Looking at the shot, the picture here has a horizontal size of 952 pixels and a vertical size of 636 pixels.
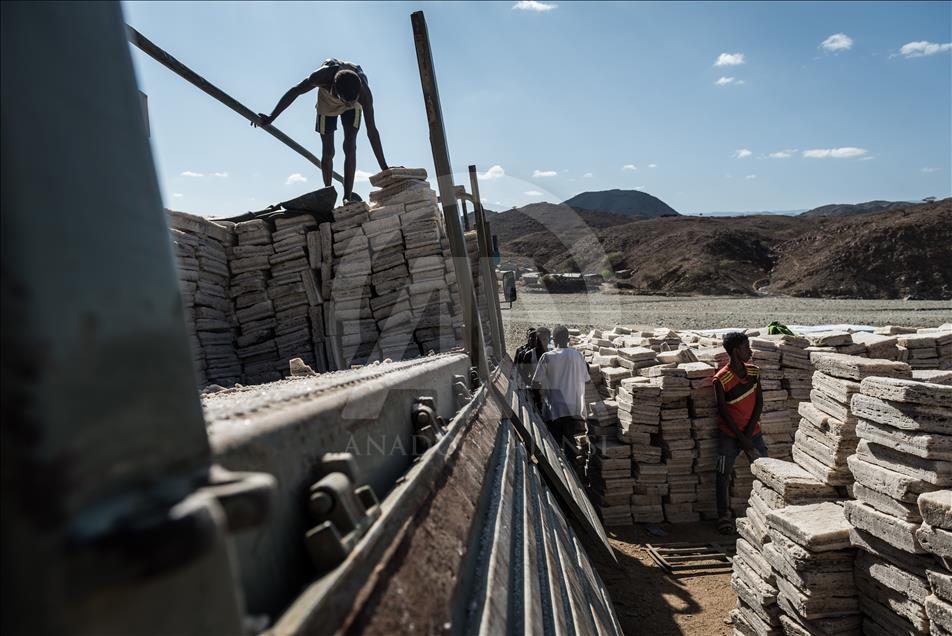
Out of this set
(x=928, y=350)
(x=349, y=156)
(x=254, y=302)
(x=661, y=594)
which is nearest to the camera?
(x=661, y=594)

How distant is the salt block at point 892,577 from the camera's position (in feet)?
11.8

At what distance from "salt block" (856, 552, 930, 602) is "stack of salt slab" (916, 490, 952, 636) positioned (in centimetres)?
12

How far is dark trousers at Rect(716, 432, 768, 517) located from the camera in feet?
23.7

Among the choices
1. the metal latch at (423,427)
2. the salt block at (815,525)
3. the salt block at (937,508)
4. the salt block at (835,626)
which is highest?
the metal latch at (423,427)

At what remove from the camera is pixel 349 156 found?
805 centimetres

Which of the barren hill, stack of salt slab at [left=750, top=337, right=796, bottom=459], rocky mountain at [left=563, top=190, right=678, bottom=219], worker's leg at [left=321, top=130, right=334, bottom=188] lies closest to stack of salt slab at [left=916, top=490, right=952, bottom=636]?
stack of salt slab at [left=750, top=337, right=796, bottom=459]

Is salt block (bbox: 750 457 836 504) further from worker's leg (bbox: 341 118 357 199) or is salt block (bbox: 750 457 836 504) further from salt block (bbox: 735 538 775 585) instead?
worker's leg (bbox: 341 118 357 199)

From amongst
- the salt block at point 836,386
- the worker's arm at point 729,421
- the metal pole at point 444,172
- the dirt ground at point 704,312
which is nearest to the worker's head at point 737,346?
the worker's arm at point 729,421

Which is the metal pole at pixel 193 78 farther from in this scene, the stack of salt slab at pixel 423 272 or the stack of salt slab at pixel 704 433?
the stack of salt slab at pixel 704 433

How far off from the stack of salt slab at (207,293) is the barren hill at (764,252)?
32.9 meters

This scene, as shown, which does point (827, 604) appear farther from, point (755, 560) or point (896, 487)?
point (896, 487)

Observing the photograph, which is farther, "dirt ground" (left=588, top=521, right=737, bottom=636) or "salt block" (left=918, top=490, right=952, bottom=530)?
"dirt ground" (left=588, top=521, right=737, bottom=636)

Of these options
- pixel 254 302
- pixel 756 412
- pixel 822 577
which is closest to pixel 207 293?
pixel 254 302

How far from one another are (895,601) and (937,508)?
34.5 inches
